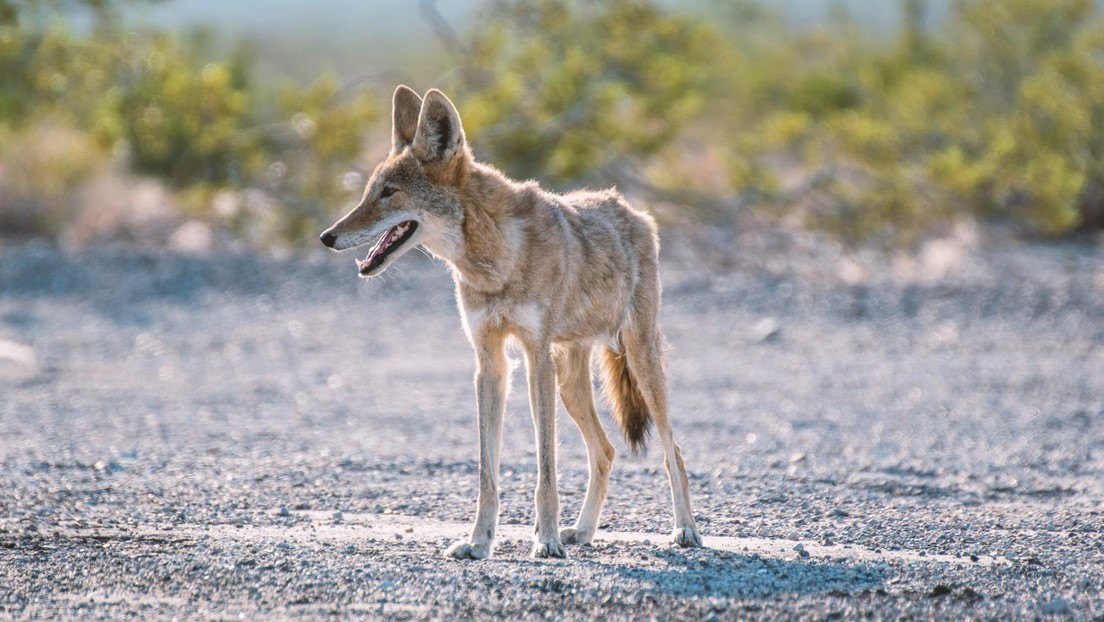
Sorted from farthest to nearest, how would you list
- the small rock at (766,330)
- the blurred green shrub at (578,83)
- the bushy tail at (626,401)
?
1. the blurred green shrub at (578,83)
2. the small rock at (766,330)
3. the bushy tail at (626,401)

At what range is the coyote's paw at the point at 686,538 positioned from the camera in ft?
19.0

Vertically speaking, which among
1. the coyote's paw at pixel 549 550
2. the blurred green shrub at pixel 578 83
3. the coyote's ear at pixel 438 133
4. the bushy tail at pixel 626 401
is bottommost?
the coyote's paw at pixel 549 550

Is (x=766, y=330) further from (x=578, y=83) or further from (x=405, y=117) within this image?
(x=405, y=117)

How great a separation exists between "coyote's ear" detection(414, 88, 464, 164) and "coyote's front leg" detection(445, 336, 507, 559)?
826mm

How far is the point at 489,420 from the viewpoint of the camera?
5.83 metres

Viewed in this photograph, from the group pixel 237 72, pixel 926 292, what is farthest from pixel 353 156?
pixel 926 292

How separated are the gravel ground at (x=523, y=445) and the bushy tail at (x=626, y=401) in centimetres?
39

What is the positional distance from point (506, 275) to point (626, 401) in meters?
1.18

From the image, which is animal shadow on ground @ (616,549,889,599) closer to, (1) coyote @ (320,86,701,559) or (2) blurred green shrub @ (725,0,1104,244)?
(1) coyote @ (320,86,701,559)

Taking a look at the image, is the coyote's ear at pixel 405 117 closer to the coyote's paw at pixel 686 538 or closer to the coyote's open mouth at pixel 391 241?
the coyote's open mouth at pixel 391 241

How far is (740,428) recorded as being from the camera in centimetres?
899

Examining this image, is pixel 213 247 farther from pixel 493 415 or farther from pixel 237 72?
pixel 493 415

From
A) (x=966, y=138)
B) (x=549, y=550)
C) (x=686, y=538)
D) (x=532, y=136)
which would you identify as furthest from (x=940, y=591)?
(x=966, y=138)

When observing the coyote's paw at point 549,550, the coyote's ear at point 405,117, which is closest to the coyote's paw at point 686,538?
the coyote's paw at point 549,550
